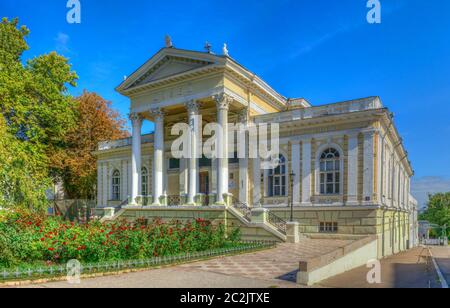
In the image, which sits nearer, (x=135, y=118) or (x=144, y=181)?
(x=135, y=118)

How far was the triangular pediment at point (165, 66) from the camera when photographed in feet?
72.8

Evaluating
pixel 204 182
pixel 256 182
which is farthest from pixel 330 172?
pixel 204 182

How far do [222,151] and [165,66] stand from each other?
797cm

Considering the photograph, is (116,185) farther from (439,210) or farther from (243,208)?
(439,210)

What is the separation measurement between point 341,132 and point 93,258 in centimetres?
1471

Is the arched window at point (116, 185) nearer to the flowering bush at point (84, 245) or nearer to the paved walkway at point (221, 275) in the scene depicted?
the flowering bush at point (84, 245)

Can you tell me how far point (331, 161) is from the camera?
2005 cm

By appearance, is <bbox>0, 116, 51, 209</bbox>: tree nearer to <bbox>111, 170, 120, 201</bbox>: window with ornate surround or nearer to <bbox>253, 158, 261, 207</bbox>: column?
<bbox>253, 158, 261, 207</bbox>: column

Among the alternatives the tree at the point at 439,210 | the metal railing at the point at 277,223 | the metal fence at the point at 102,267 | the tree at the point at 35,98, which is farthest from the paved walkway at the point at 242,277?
the tree at the point at 439,210

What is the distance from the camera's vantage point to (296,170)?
20.9m

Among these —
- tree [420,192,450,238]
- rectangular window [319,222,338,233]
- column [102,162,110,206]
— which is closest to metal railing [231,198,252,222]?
rectangular window [319,222,338,233]
